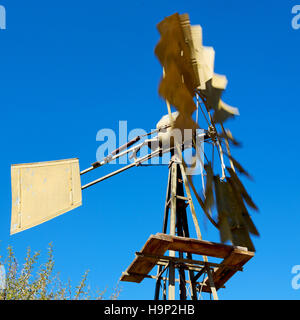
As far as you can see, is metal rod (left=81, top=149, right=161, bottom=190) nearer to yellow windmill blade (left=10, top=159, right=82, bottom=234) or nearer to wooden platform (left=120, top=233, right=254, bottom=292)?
yellow windmill blade (left=10, top=159, right=82, bottom=234)

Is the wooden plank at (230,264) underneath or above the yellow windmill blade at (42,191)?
underneath

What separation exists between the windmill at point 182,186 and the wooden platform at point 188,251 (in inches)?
0.7

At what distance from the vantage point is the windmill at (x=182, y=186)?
6348 mm

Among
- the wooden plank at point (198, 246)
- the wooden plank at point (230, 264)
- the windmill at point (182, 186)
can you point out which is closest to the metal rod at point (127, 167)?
the windmill at point (182, 186)

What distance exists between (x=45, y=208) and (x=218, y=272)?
350cm

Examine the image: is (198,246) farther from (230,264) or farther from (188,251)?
(230,264)

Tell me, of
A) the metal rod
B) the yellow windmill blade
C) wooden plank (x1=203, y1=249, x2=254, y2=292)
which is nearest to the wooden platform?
wooden plank (x1=203, y1=249, x2=254, y2=292)

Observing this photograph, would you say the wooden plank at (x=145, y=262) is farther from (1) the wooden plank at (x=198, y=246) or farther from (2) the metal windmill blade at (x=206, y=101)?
(2) the metal windmill blade at (x=206, y=101)

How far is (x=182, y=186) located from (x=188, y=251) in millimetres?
1973

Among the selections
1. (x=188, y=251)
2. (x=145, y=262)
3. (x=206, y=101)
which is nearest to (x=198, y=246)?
(x=188, y=251)

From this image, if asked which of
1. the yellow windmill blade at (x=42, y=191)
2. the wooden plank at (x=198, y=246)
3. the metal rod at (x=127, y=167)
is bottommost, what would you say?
the wooden plank at (x=198, y=246)

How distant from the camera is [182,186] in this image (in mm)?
8383
